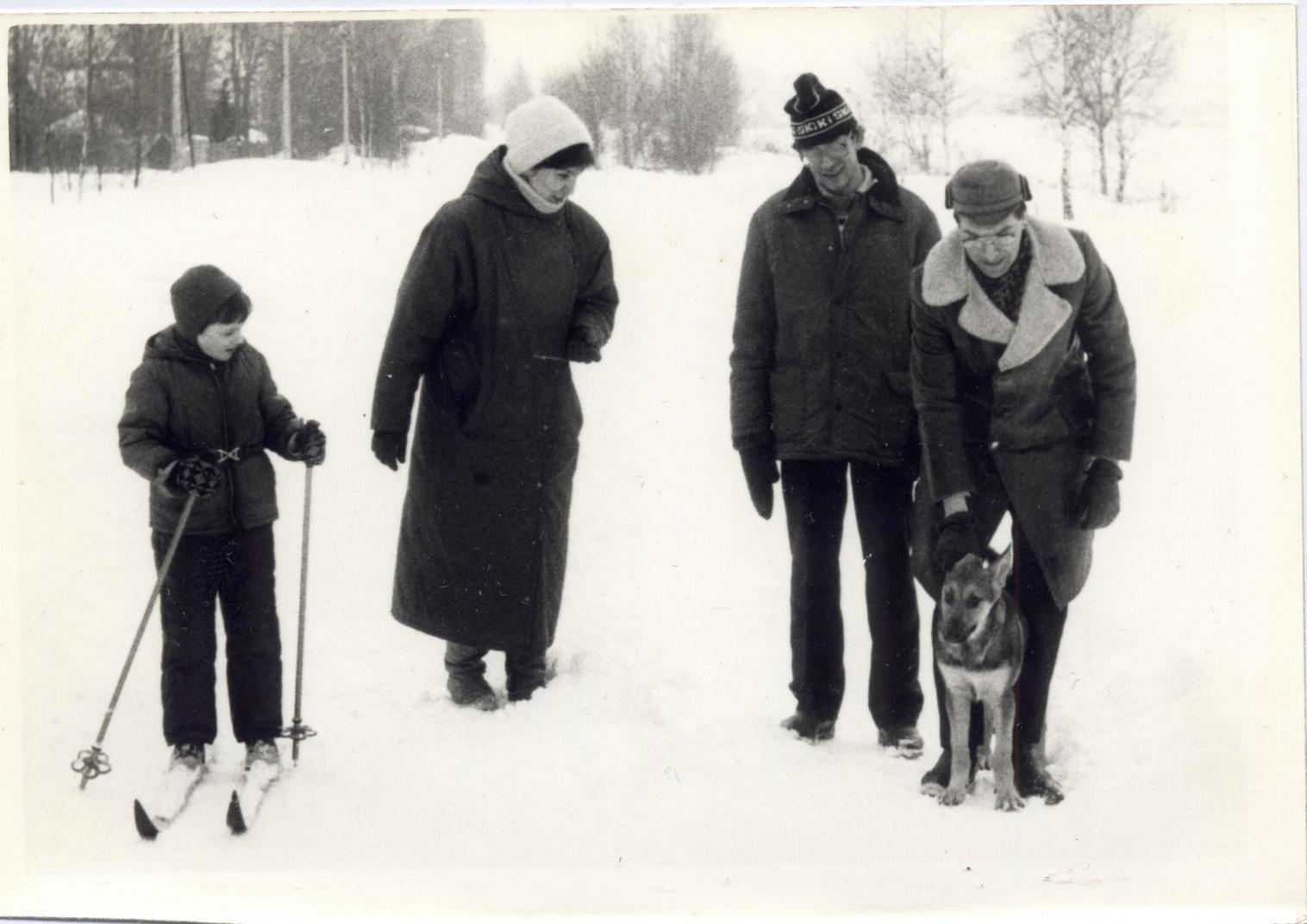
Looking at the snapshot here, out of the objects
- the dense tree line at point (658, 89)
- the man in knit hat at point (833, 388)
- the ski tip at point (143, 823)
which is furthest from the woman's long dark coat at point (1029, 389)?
the ski tip at point (143, 823)

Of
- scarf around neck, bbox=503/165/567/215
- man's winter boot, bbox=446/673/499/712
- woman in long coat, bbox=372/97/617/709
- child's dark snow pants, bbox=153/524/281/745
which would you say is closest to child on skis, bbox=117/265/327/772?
child's dark snow pants, bbox=153/524/281/745

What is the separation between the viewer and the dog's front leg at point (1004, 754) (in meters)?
3.53

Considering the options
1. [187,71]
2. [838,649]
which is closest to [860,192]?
[838,649]

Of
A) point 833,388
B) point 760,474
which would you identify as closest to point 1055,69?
point 833,388

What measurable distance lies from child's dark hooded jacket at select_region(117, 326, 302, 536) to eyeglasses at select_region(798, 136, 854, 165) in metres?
1.63

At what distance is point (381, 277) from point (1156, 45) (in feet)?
7.67

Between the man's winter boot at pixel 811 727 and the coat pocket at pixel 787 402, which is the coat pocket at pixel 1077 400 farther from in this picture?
the man's winter boot at pixel 811 727

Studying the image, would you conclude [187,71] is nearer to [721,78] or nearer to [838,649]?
[721,78]

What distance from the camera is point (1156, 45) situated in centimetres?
400

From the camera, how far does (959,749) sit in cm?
363

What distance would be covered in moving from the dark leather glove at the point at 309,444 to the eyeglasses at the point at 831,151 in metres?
1.53

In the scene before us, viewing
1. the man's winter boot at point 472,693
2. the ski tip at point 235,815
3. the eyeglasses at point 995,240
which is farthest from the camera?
the man's winter boot at point 472,693

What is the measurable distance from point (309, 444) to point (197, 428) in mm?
296

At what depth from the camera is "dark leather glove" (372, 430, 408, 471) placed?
3910 millimetres
